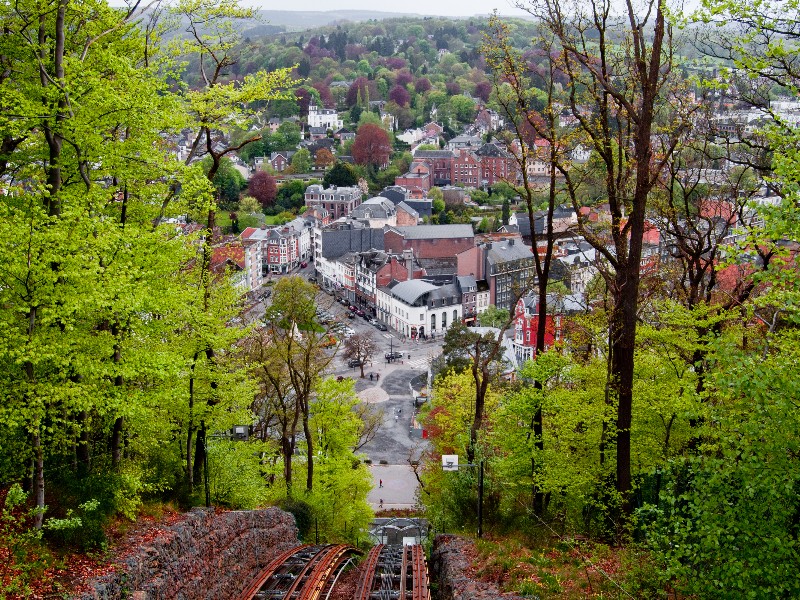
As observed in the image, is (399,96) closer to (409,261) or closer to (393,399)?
(409,261)

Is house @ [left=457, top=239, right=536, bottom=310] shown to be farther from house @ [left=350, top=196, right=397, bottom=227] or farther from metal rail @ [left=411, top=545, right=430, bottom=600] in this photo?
metal rail @ [left=411, top=545, right=430, bottom=600]

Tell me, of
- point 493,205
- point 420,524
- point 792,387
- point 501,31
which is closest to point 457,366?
point 420,524

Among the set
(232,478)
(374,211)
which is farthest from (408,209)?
(232,478)

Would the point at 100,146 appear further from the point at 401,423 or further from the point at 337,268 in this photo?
the point at 337,268

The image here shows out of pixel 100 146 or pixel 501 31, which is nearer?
pixel 100 146

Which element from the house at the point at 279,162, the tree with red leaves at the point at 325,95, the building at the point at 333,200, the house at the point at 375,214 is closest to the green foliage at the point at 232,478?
the house at the point at 375,214

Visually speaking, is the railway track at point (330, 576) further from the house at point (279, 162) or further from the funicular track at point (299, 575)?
Result: the house at point (279, 162)
